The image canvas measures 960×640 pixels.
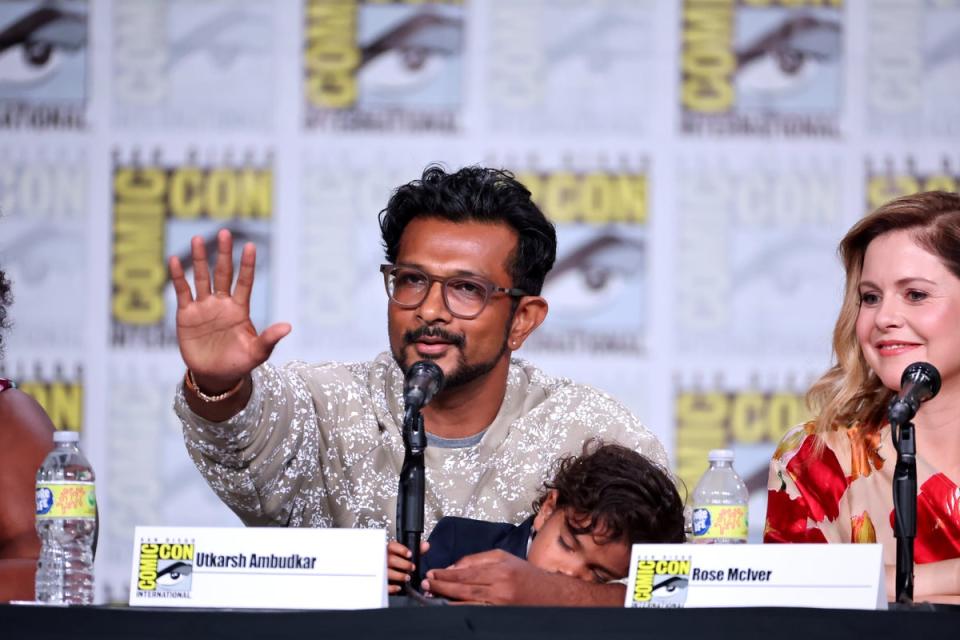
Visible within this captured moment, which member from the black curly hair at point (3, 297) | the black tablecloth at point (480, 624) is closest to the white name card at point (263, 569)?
the black tablecloth at point (480, 624)

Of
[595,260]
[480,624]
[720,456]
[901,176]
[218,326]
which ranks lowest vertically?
[480,624]

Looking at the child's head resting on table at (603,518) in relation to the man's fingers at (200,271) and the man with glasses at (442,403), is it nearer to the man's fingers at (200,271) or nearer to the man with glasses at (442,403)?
the man with glasses at (442,403)

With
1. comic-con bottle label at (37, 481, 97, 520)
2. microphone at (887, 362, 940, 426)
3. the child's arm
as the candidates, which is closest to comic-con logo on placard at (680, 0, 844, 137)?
microphone at (887, 362, 940, 426)

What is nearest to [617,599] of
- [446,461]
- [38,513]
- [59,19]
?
[446,461]

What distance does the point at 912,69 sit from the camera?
12.6ft

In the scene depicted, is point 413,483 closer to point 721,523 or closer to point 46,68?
point 721,523

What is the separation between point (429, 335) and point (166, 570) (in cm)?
85

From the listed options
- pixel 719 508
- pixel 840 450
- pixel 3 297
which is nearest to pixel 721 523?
pixel 719 508

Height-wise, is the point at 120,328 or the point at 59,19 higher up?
the point at 59,19

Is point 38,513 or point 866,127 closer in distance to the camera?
point 38,513

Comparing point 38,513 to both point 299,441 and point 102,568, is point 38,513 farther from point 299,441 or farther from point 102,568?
point 102,568

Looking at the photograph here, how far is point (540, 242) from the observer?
274 cm

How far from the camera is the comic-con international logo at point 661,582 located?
1.74 meters

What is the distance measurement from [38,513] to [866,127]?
277 centimetres
